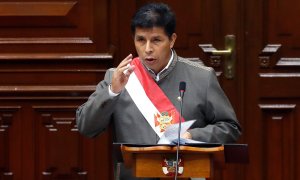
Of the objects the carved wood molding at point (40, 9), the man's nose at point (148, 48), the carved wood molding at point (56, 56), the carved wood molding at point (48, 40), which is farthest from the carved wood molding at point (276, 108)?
the man's nose at point (148, 48)

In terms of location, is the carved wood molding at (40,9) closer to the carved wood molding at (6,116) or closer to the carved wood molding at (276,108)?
the carved wood molding at (6,116)

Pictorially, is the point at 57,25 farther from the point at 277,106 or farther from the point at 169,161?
the point at 169,161

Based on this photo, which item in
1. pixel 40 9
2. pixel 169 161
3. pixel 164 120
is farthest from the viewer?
pixel 40 9

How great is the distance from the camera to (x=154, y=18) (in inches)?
151

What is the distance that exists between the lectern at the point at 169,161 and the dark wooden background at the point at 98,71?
195 cm

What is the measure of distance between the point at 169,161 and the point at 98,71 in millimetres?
2013

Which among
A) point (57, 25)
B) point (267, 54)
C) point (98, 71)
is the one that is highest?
point (57, 25)

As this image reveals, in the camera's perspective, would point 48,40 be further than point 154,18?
Yes

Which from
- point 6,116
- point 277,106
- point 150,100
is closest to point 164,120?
point 150,100

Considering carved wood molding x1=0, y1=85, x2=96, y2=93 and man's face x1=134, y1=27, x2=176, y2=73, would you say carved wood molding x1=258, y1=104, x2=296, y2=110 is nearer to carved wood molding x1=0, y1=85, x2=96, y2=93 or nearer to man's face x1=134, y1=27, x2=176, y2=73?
carved wood molding x1=0, y1=85, x2=96, y2=93

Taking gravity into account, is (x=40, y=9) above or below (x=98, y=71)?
above

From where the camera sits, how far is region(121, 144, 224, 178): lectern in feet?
11.2

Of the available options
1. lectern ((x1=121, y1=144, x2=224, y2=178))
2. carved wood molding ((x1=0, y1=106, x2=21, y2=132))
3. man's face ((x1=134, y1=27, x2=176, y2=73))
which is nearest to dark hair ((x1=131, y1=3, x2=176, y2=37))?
man's face ((x1=134, y1=27, x2=176, y2=73))

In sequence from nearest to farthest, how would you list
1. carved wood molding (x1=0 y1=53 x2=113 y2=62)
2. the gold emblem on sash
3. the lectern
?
1. the lectern
2. the gold emblem on sash
3. carved wood molding (x1=0 y1=53 x2=113 y2=62)
